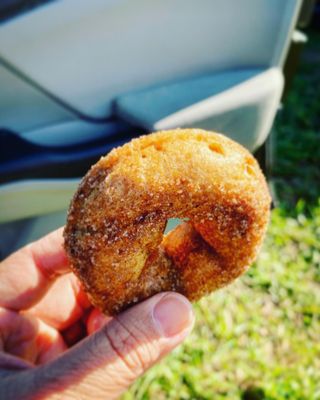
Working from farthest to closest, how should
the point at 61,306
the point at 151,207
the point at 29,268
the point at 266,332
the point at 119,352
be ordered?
the point at 266,332 → the point at 61,306 → the point at 29,268 → the point at 119,352 → the point at 151,207

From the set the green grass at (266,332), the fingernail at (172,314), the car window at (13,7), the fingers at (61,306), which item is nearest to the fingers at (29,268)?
the fingers at (61,306)

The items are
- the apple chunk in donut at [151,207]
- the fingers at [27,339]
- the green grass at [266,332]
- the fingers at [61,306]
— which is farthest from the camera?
the green grass at [266,332]

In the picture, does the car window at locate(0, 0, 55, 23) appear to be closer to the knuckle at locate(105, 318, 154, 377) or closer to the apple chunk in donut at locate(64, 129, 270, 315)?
the apple chunk in donut at locate(64, 129, 270, 315)

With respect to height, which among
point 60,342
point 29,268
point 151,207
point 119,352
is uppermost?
point 151,207

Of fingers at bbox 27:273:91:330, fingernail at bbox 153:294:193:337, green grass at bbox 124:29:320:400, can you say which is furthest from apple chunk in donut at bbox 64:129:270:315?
green grass at bbox 124:29:320:400

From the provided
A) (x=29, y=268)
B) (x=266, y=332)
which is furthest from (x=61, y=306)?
(x=266, y=332)

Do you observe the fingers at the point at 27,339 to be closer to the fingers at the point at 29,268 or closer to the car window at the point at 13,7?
the fingers at the point at 29,268

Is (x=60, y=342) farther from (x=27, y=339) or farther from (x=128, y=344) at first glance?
(x=128, y=344)
